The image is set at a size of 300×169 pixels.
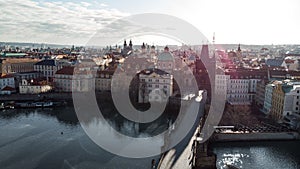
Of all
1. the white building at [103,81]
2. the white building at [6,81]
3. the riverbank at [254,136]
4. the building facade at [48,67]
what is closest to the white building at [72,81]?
the white building at [103,81]

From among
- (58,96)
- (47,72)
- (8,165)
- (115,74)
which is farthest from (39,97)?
(8,165)

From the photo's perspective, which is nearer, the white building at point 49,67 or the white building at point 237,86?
the white building at point 237,86

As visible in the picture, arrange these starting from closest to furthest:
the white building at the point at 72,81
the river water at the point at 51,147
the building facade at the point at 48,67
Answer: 1. the river water at the point at 51,147
2. the white building at the point at 72,81
3. the building facade at the point at 48,67

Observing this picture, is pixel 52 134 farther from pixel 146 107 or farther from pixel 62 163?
pixel 146 107

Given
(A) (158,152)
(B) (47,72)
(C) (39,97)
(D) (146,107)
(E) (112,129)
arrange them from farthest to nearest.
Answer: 1. (B) (47,72)
2. (C) (39,97)
3. (D) (146,107)
4. (E) (112,129)
5. (A) (158,152)

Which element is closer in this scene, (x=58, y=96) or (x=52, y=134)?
(x=52, y=134)

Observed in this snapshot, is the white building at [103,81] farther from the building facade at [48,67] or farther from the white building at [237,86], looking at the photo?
the white building at [237,86]

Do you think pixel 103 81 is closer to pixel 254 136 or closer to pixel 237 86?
pixel 237 86
